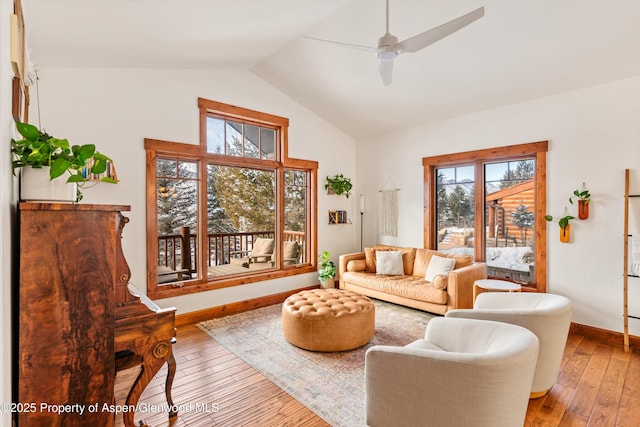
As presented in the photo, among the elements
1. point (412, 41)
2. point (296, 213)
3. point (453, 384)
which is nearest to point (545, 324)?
point (453, 384)

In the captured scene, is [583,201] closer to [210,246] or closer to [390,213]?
[390,213]

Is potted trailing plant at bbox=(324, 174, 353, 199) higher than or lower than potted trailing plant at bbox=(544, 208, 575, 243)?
higher

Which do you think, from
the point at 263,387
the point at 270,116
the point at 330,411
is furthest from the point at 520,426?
the point at 270,116

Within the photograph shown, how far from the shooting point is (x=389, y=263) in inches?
195

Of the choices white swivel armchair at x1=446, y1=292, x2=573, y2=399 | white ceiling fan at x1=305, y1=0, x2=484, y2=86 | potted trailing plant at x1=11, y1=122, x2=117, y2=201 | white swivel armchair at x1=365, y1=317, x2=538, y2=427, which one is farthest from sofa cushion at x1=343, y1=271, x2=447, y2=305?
potted trailing plant at x1=11, y1=122, x2=117, y2=201

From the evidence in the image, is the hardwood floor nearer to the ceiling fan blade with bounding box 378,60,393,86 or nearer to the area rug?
the area rug

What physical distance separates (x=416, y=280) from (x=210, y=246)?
10.1 ft

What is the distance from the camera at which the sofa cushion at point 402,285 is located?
13.2 feet

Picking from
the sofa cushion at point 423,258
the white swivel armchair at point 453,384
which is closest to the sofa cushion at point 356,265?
the sofa cushion at point 423,258

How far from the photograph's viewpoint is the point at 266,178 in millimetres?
5062

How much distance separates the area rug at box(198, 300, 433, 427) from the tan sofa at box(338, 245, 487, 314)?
24 centimetres

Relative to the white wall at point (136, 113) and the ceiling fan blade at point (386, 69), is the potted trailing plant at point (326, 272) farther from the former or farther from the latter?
the ceiling fan blade at point (386, 69)

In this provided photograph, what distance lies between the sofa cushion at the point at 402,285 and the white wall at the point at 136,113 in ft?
4.13

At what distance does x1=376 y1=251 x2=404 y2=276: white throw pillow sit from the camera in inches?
193
